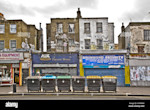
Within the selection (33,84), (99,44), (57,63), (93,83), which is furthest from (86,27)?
(33,84)

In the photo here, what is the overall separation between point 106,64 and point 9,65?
12320 millimetres

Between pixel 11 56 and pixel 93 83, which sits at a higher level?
pixel 11 56

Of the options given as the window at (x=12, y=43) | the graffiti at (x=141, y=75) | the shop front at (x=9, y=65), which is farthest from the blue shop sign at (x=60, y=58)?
the graffiti at (x=141, y=75)

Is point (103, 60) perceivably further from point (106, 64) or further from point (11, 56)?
point (11, 56)

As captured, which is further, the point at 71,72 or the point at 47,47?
the point at 47,47

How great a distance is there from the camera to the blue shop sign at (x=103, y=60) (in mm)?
18344

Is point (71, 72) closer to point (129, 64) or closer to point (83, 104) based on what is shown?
point (129, 64)

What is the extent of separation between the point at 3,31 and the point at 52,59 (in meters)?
Result: 8.20

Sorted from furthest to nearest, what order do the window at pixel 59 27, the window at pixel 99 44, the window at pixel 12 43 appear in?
the window at pixel 59 27
the window at pixel 99 44
the window at pixel 12 43

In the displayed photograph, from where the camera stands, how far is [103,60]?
18.4 meters

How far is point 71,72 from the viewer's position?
18641 millimetres

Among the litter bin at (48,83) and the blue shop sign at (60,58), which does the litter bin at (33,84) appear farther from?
the blue shop sign at (60,58)

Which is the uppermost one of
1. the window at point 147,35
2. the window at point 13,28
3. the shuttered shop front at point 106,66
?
→ the window at point 13,28

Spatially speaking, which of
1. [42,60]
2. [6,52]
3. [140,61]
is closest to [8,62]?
[6,52]
